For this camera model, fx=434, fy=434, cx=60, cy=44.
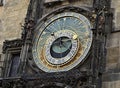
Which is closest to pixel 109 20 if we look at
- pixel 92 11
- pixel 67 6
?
pixel 92 11

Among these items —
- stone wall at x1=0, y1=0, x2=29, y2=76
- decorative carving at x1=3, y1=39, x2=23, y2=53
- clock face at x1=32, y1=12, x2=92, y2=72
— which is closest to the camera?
clock face at x1=32, y1=12, x2=92, y2=72

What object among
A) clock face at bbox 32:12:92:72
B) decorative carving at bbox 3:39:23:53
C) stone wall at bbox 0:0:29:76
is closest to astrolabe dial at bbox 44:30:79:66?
clock face at bbox 32:12:92:72

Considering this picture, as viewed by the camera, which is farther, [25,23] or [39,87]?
[25,23]

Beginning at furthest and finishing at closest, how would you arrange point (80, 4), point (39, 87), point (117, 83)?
point (80, 4) < point (39, 87) < point (117, 83)

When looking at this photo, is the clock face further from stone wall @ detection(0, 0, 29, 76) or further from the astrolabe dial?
stone wall @ detection(0, 0, 29, 76)

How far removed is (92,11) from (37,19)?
1693 millimetres

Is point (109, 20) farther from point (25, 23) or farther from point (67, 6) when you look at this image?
point (25, 23)

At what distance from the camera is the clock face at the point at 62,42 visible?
10.5 m

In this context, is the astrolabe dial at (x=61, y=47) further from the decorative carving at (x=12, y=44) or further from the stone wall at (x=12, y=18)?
the stone wall at (x=12, y=18)

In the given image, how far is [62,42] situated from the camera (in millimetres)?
10852

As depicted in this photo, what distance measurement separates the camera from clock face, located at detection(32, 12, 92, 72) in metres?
10.5

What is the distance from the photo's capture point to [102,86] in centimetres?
984

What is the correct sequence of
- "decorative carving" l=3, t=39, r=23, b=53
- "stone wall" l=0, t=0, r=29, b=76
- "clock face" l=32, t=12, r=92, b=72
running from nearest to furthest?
"clock face" l=32, t=12, r=92, b=72
"decorative carving" l=3, t=39, r=23, b=53
"stone wall" l=0, t=0, r=29, b=76

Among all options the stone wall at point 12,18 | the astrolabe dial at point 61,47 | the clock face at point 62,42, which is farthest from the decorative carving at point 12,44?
the astrolabe dial at point 61,47
